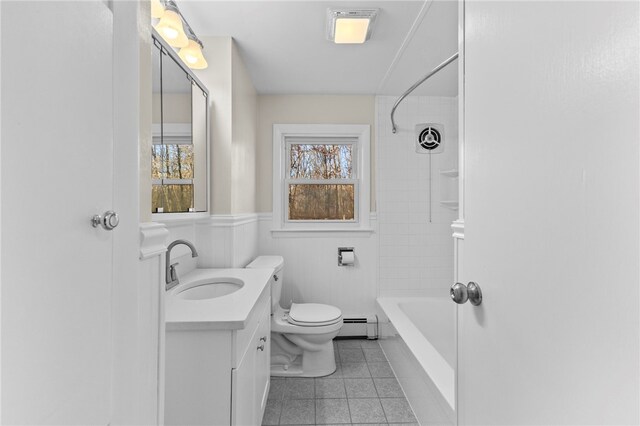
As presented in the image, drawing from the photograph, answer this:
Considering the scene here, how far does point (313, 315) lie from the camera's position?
2.38 meters

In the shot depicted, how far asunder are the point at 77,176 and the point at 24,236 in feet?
0.44

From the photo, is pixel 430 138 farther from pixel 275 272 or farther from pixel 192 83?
pixel 192 83

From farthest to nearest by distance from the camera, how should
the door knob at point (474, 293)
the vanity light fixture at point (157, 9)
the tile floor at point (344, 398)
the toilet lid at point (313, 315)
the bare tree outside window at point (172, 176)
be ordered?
the toilet lid at point (313, 315) < the tile floor at point (344, 398) < the bare tree outside window at point (172, 176) < the vanity light fixture at point (157, 9) < the door knob at point (474, 293)

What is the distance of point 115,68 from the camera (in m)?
0.66

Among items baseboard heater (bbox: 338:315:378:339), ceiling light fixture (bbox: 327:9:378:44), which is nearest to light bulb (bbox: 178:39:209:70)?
ceiling light fixture (bbox: 327:9:378:44)

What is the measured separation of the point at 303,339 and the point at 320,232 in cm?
105

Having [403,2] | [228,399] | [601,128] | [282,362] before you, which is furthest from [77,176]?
[282,362]

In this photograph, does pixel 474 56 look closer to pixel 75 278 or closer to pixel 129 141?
pixel 129 141

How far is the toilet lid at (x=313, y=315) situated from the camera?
2.29 meters

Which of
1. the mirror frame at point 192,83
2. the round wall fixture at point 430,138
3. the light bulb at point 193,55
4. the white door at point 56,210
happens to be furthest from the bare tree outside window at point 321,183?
the white door at point 56,210

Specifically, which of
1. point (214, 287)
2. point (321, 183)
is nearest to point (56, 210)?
point (214, 287)

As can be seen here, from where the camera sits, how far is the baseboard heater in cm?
305

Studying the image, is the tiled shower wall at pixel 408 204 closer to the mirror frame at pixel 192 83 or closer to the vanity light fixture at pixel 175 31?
the mirror frame at pixel 192 83

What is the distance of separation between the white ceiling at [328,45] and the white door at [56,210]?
1495 mm
